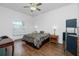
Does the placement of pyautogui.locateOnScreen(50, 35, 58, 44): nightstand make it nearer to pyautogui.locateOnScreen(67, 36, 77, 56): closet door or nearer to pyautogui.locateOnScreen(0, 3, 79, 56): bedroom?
pyautogui.locateOnScreen(0, 3, 79, 56): bedroom

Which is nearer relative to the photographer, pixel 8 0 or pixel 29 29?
pixel 8 0

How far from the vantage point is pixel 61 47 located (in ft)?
11.4

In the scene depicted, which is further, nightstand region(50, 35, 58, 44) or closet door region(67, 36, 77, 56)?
nightstand region(50, 35, 58, 44)

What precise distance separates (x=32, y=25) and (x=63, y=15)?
158cm

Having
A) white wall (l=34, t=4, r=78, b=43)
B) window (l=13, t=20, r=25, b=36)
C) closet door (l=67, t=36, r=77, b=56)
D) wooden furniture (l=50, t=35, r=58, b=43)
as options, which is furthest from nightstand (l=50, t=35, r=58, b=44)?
window (l=13, t=20, r=25, b=36)

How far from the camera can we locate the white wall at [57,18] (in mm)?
2996

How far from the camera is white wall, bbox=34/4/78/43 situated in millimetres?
2996

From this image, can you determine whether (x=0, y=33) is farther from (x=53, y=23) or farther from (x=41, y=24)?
(x=53, y=23)

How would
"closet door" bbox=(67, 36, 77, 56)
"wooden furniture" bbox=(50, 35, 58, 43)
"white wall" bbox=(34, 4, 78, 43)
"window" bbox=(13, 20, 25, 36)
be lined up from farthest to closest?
"wooden furniture" bbox=(50, 35, 58, 43)
"white wall" bbox=(34, 4, 78, 43)
"closet door" bbox=(67, 36, 77, 56)
"window" bbox=(13, 20, 25, 36)

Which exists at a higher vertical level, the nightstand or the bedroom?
the bedroom

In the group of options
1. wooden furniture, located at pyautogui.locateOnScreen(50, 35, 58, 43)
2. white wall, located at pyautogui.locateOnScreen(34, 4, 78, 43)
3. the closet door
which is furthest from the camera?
wooden furniture, located at pyautogui.locateOnScreen(50, 35, 58, 43)

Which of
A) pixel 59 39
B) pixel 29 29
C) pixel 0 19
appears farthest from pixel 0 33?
pixel 59 39

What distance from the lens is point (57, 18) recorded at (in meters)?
3.79

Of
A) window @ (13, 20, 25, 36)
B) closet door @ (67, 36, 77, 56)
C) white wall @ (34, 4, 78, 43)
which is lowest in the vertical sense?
closet door @ (67, 36, 77, 56)
